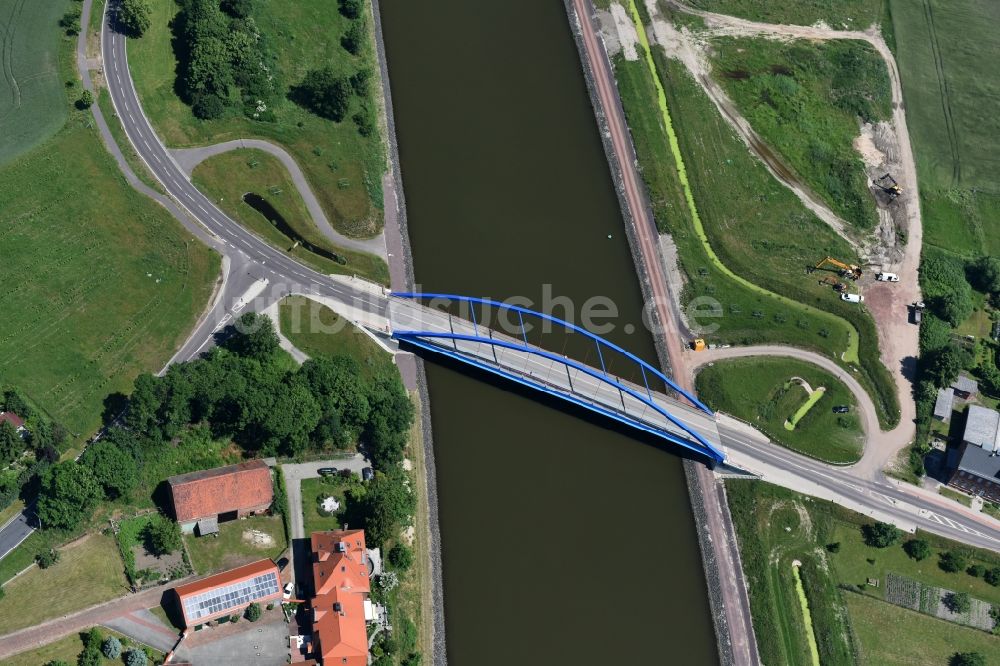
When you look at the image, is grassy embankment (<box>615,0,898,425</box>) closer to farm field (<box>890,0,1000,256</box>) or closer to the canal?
the canal

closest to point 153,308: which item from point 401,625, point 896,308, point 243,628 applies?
point 243,628

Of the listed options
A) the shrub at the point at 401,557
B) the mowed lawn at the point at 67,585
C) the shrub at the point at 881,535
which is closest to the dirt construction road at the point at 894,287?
the shrub at the point at 881,535

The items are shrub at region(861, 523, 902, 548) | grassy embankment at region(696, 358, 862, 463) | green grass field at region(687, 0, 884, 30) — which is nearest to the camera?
shrub at region(861, 523, 902, 548)

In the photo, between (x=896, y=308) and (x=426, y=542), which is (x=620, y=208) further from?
(x=426, y=542)

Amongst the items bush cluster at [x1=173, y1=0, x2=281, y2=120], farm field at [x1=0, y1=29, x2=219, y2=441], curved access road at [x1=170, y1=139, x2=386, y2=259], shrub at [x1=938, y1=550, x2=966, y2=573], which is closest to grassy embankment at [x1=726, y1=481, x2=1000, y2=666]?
shrub at [x1=938, y1=550, x2=966, y2=573]

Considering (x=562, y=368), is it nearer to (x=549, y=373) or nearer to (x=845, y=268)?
(x=549, y=373)

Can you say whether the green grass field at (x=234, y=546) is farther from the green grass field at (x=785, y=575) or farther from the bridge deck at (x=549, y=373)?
the green grass field at (x=785, y=575)
